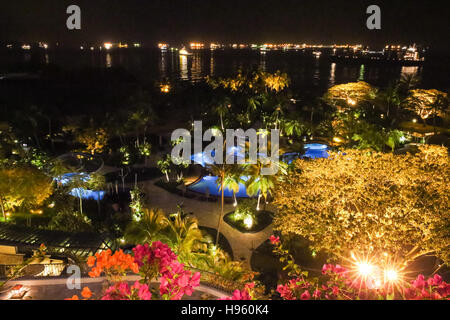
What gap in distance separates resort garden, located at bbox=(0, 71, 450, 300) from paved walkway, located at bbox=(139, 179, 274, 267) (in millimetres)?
117

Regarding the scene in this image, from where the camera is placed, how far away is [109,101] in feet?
219

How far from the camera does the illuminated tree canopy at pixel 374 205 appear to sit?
10.6 meters

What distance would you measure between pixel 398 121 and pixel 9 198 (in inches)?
1559

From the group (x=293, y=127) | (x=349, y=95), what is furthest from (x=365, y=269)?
(x=349, y=95)

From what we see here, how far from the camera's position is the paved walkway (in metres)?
19.0

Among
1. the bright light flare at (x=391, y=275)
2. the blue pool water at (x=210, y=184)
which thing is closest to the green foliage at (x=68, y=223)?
the blue pool water at (x=210, y=184)

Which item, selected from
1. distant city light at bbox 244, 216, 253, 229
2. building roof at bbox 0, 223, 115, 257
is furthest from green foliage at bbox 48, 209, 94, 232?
distant city light at bbox 244, 216, 253, 229

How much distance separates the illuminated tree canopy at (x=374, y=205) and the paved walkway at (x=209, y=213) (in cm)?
599

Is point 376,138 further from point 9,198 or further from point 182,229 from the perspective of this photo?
point 9,198

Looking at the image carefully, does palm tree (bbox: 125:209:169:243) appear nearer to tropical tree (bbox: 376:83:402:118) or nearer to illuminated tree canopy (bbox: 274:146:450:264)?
illuminated tree canopy (bbox: 274:146:450:264)

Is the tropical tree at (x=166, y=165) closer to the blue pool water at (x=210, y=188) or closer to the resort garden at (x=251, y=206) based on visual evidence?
the resort garden at (x=251, y=206)

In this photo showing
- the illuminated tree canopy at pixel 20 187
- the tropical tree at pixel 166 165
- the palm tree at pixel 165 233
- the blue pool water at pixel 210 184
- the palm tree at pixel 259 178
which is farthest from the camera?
the tropical tree at pixel 166 165

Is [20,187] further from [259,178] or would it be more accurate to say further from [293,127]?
[293,127]

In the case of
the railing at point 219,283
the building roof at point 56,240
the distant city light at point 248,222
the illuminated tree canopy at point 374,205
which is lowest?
the distant city light at point 248,222
